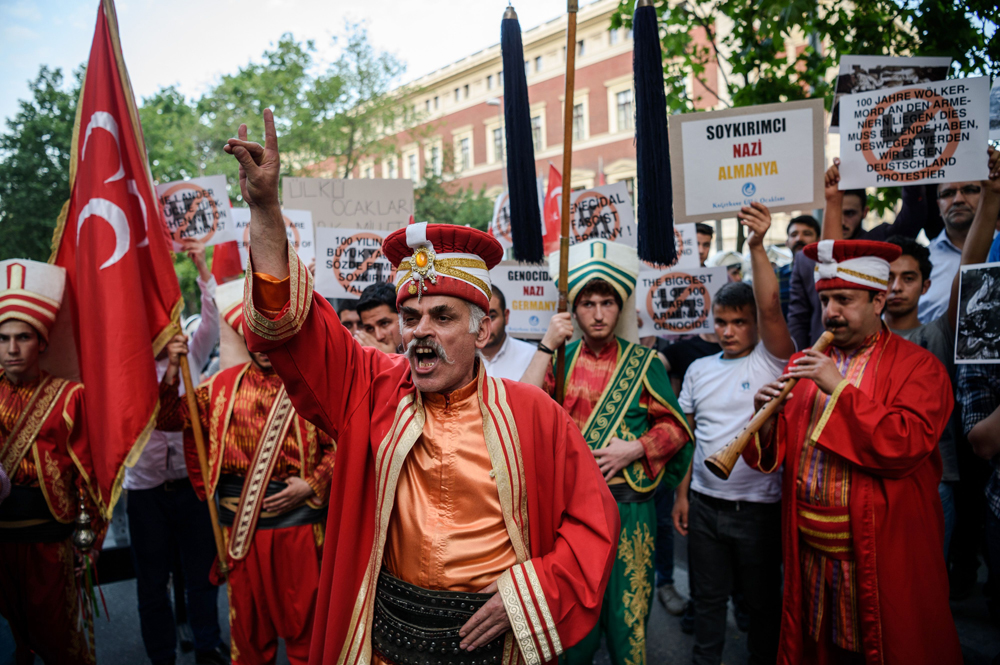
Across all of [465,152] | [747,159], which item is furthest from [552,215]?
[465,152]

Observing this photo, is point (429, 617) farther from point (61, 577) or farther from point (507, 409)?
point (61, 577)

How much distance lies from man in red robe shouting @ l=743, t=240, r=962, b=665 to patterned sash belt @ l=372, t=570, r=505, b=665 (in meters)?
1.80

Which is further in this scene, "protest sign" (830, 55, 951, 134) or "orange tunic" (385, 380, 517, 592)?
→ "protest sign" (830, 55, 951, 134)

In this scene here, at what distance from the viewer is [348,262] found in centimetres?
516

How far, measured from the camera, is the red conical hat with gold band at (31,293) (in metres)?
3.61

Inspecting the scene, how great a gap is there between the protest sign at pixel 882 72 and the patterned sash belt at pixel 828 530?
2492 millimetres

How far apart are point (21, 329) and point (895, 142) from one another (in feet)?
16.6

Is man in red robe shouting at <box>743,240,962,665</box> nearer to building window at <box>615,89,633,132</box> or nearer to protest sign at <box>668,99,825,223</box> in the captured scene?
protest sign at <box>668,99,825,223</box>

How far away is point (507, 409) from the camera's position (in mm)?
2342

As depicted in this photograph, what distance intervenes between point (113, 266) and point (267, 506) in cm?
154

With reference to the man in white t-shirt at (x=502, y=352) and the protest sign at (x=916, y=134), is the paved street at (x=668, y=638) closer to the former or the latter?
the man in white t-shirt at (x=502, y=352)

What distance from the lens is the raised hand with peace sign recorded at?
1878 mm

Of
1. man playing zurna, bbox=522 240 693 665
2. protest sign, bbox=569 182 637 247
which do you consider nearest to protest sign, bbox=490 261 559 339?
protest sign, bbox=569 182 637 247

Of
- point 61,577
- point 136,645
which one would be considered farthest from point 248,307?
point 136,645
